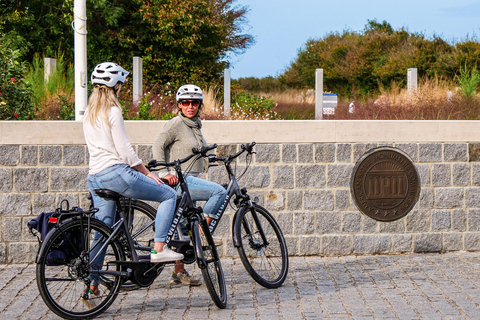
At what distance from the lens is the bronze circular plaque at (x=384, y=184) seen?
312 inches

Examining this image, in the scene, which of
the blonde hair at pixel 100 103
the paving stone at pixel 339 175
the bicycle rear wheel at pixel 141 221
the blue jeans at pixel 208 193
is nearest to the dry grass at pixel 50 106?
the paving stone at pixel 339 175

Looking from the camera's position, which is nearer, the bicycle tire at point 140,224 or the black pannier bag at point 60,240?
the black pannier bag at point 60,240

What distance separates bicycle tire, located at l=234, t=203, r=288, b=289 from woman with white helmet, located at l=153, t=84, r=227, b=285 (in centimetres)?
26

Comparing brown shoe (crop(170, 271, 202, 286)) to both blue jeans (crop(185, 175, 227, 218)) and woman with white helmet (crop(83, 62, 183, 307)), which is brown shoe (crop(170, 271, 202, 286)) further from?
woman with white helmet (crop(83, 62, 183, 307))

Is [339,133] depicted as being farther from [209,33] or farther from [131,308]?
[209,33]

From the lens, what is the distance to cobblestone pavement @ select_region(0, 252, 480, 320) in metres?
5.46

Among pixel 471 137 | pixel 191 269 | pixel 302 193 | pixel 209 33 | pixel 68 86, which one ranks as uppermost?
pixel 209 33

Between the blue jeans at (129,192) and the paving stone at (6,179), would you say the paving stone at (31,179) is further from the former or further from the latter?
the blue jeans at (129,192)

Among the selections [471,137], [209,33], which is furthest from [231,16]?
[471,137]

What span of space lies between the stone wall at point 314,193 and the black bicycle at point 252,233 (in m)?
1.41

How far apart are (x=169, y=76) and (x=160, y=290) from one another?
57.0 feet

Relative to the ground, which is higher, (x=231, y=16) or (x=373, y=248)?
(x=231, y=16)

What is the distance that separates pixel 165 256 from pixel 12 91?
16.4ft

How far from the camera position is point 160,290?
628 cm
